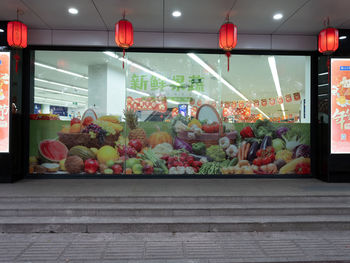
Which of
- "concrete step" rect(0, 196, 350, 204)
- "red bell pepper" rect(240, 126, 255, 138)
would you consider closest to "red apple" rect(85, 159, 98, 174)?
"concrete step" rect(0, 196, 350, 204)

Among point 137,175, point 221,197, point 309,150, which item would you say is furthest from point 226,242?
point 309,150

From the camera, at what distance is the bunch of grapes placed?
6098mm

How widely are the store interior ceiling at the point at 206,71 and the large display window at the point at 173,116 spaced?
25 mm

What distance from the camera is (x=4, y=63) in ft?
18.0

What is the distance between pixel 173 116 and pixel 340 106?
4.05 meters

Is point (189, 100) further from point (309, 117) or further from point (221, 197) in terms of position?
point (309, 117)

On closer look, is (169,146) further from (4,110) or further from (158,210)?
(4,110)

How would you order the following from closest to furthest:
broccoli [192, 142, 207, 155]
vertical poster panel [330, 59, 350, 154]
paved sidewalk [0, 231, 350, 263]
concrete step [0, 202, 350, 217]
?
paved sidewalk [0, 231, 350, 263]
concrete step [0, 202, 350, 217]
vertical poster panel [330, 59, 350, 154]
broccoli [192, 142, 207, 155]

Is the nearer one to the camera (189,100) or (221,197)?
(221,197)

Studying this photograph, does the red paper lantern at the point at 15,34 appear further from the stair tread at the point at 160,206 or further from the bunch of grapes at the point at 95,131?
the stair tread at the point at 160,206

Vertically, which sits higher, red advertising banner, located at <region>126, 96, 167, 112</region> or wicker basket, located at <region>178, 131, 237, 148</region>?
red advertising banner, located at <region>126, 96, 167, 112</region>

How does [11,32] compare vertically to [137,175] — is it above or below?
above

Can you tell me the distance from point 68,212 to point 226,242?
106 inches

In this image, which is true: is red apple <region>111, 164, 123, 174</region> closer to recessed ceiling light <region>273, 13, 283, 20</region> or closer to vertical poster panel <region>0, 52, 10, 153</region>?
vertical poster panel <region>0, 52, 10, 153</region>
